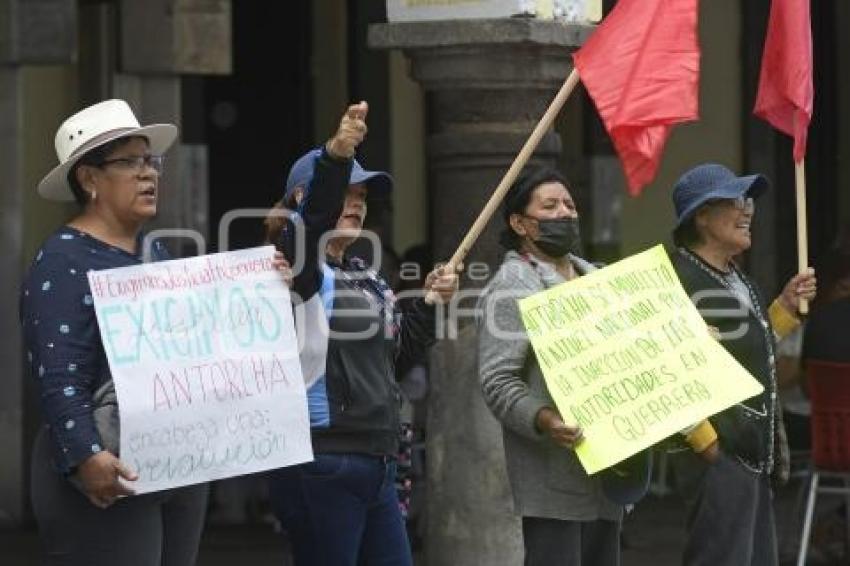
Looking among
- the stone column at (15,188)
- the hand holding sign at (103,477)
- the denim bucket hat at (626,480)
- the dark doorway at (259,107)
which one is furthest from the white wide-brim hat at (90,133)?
the dark doorway at (259,107)

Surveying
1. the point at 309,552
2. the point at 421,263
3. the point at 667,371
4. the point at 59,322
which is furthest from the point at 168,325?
the point at 421,263

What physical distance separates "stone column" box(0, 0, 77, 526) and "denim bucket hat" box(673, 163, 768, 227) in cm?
389

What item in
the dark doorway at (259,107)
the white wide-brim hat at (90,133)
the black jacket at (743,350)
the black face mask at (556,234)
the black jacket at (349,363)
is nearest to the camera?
the white wide-brim hat at (90,133)

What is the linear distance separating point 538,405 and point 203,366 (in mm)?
1036

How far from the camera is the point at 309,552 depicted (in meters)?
7.16

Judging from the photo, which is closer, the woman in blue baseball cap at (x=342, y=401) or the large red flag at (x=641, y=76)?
the woman in blue baseball cap at (x=342, y=401)

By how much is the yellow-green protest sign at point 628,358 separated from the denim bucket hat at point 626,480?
105 mm

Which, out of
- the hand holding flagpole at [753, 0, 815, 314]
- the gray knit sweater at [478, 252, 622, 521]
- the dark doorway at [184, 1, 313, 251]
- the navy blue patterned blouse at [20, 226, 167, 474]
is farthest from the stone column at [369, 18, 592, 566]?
the dark doorway at [184, 1, 313, 251]

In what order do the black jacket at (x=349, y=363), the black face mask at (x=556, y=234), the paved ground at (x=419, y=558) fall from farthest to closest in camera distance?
the paved ground at (x=419, y=558)
the black face mask at (x=556, y=234)
the black jacket at (x=349, y=363)

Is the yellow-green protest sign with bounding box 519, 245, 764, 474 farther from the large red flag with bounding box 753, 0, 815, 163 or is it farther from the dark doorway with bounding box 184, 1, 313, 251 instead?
the dark doorway with bounding box 184, 1, 313, 251

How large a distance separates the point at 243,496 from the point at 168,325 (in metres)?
6.21

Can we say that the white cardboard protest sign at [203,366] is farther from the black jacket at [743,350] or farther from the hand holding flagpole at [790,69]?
the hand holding flagpole at [790,69]

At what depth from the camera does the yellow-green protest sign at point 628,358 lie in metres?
7.23

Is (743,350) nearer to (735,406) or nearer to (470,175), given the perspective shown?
(735,406)
